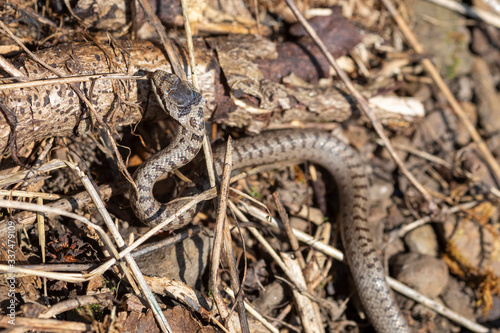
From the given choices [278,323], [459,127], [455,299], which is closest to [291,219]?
[278,323]

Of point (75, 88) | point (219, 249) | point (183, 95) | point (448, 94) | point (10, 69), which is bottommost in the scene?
point (219, 249)

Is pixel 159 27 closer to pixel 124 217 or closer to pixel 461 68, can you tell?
pixel 124 217

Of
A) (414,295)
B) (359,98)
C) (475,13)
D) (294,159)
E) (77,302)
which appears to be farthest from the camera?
(475,13)

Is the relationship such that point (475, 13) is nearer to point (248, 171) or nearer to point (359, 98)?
point (359, 98)

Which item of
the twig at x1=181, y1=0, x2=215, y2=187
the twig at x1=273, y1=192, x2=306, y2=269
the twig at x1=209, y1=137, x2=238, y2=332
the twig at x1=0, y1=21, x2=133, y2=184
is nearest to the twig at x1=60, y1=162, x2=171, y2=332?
the twig at x1=0, y1=21, x2=133, y2=184

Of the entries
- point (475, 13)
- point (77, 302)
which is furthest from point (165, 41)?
point (475, 13)

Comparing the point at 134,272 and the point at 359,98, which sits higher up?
the point at 359,98

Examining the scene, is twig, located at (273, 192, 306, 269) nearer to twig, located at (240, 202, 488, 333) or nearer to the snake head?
twig, located at (240, 202, 488, 333)
